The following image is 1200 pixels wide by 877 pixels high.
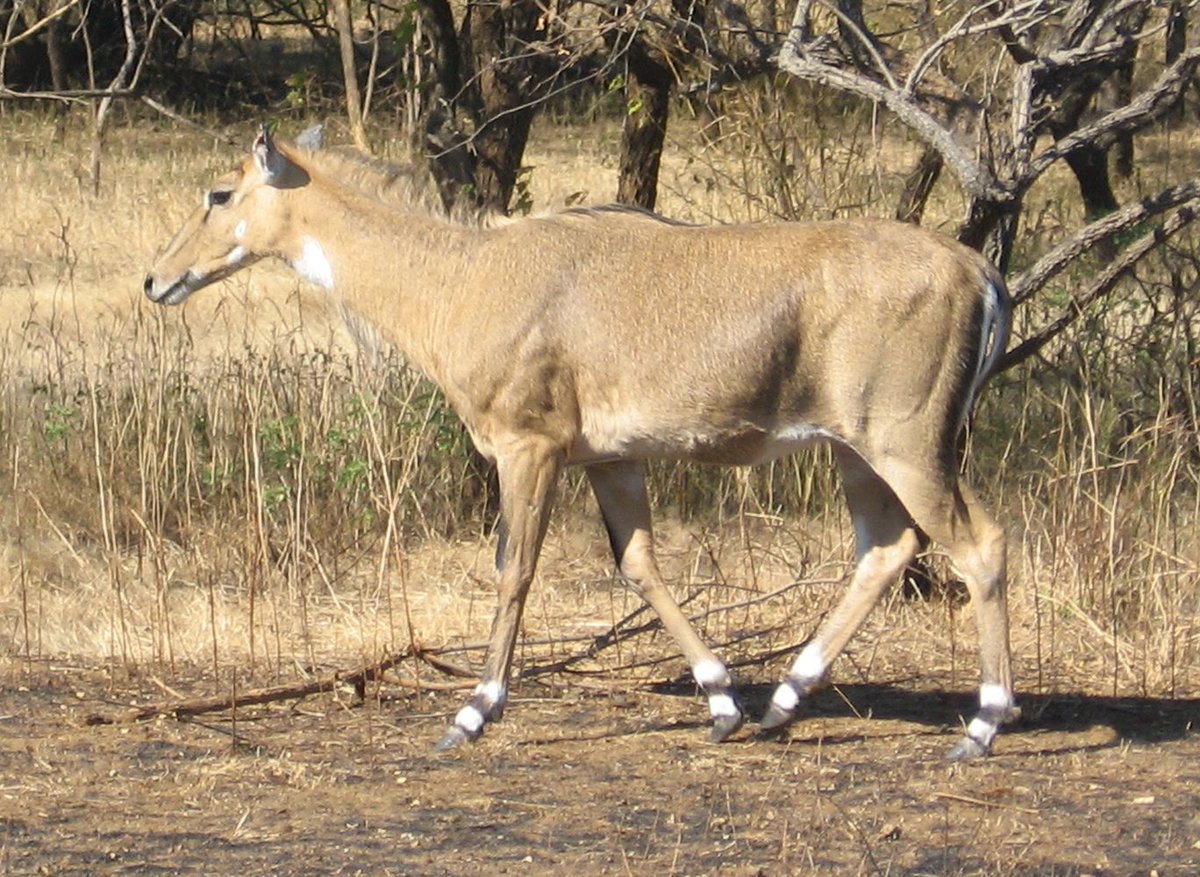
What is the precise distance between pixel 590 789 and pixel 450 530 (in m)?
4.32

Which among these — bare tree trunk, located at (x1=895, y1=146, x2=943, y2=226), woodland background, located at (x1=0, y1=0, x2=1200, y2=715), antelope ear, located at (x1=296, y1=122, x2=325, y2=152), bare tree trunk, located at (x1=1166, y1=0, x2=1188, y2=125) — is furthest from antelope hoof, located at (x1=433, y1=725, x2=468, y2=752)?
bare tree trunk, located at (x1=1166, y1=0, x2=1188, y2=125)

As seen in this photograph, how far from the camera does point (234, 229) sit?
7820 millimetres

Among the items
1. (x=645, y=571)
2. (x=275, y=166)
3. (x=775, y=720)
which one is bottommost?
(x=775, y=720)

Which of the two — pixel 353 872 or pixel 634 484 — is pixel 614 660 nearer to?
pixel 634 484

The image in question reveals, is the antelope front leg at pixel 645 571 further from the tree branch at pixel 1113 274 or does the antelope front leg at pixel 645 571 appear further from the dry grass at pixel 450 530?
the tree branch at pixel 1113 274

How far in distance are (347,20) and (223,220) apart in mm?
4259

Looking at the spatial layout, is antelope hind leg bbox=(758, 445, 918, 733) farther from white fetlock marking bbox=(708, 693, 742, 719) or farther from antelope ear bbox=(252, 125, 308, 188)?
antelope ear bbox=(252, 125, 308, 188)

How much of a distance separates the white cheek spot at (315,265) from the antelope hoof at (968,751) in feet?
9.97

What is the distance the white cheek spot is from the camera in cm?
773

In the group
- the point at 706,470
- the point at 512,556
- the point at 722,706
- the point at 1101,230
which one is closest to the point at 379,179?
the point at 512,556

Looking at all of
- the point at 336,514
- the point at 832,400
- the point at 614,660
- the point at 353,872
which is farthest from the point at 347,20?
the point at 353,872

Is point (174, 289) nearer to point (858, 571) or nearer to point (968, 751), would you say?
point (858, 571)

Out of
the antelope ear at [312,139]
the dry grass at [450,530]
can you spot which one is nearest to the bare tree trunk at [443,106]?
the dry grass at [450,530]

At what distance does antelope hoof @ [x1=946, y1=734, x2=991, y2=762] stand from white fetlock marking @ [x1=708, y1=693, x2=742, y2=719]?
829mm
